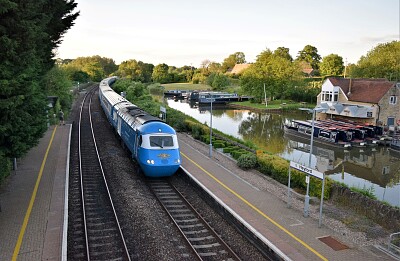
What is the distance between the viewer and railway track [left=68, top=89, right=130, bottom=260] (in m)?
11.5

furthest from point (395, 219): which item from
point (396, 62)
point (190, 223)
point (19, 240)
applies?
point (396, 62)

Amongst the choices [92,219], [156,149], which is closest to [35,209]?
[92,219]

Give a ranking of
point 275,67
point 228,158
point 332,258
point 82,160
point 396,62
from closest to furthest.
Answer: point 332,258 → point 82,160 → point 228,158 → point 396,62 → point 275,67

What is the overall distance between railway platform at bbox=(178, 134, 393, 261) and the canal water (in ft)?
22.2

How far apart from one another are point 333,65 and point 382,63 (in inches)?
1643

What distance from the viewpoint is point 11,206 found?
47.8ft

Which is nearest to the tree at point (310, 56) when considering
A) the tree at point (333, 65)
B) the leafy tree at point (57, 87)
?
the tree at point (333, 65)

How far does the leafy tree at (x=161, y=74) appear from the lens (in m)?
140

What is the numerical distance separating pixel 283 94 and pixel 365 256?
6984cm

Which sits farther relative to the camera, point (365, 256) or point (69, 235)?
point (69, 235)

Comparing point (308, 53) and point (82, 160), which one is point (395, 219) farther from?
point (308, 53)

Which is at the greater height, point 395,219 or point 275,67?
point 275,67

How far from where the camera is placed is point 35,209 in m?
14.3

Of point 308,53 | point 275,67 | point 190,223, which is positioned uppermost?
point 308,53
